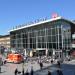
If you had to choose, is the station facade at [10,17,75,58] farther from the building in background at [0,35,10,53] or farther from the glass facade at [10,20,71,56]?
the building in background at [0,35,10,53]

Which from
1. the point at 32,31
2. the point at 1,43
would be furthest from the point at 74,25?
the point at 1,43

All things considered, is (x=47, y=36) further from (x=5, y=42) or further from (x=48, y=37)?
(x=5, y=42)

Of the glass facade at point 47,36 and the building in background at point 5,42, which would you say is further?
the building in background at point 5,42

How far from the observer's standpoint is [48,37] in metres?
78.0

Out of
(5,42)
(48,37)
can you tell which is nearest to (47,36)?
(48,37)

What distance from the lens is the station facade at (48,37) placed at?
75.6 meters

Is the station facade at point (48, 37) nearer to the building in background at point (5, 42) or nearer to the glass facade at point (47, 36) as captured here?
the glass facade at point (47, 36)

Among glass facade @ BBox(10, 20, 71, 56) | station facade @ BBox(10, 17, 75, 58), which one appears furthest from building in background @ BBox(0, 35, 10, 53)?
station facade @ BBox(10, 17, 75, 58)

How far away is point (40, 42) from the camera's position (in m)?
80.2

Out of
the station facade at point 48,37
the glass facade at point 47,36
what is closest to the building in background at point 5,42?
the glass facade at point 47,36

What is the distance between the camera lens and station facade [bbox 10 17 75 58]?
75562 millimetres

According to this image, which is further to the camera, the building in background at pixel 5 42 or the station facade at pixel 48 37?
the building in background at pixel 5 42

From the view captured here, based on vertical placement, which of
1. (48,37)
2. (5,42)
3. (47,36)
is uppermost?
(47,36)

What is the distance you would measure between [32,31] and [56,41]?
11.1m
